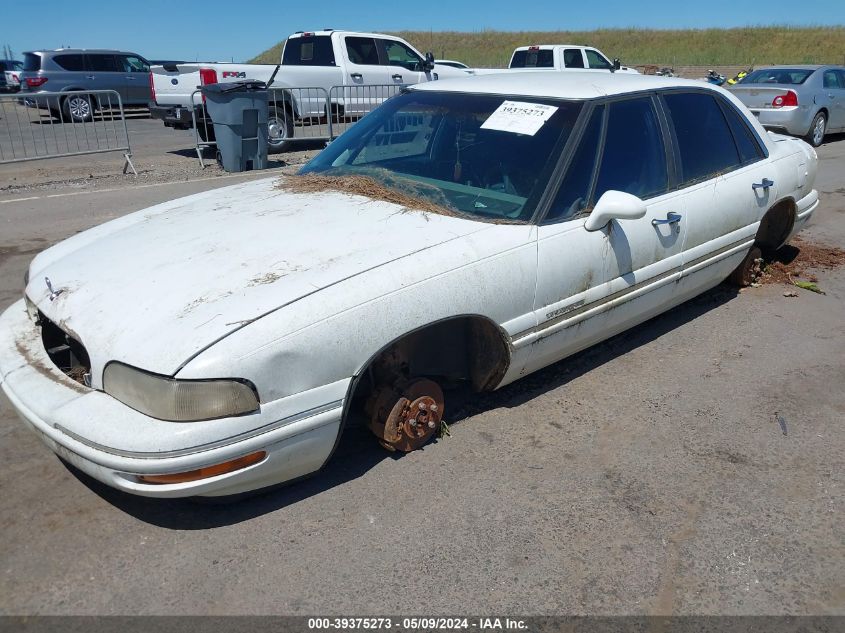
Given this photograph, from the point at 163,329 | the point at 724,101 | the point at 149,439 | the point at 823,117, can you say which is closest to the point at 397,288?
the point at 163,329

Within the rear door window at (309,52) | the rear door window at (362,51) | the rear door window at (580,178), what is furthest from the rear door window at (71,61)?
the rear door window at (580,178)

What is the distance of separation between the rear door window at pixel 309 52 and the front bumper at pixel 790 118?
8.13 metres

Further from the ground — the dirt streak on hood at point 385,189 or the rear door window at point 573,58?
the rear door window at point 573,58

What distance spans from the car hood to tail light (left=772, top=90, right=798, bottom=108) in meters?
12.4

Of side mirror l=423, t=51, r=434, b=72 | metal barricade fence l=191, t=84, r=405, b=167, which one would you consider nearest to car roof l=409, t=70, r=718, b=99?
metal barricade fence l=191, t=84, r=405, b=167

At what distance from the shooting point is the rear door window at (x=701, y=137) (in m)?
4.18

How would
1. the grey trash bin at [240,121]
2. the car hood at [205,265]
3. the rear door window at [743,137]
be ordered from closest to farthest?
the car hood at [205,265]
the rear door window at [743,137]
the grey trash bin at [240,121]

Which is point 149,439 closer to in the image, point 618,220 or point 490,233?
point 490,233

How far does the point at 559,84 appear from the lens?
397cm

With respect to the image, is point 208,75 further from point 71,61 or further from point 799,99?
point 799,99

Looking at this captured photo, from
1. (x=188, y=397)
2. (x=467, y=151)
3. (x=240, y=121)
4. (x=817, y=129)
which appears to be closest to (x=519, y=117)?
(x=467, y=151)

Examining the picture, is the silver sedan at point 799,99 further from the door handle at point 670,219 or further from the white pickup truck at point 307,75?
the door handle at point 670,219

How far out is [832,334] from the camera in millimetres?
4703

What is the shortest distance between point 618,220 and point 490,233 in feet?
2.66
